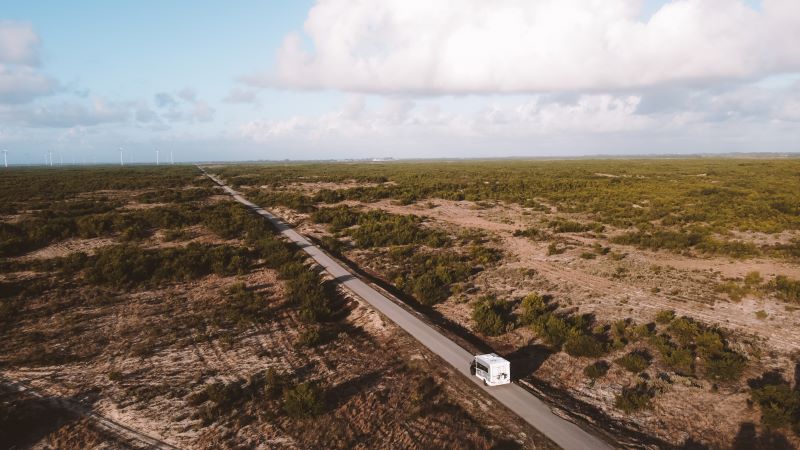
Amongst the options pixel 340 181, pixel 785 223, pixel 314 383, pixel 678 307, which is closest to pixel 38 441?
pixel 314 383

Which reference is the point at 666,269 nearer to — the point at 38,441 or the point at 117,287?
the point at 38,441

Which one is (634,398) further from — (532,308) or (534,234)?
(534,234)

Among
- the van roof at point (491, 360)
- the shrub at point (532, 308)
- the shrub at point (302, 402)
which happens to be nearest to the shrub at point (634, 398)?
the van roof at point (491, 360)

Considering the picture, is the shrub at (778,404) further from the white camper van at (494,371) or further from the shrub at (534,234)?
the shrub at (534,234)

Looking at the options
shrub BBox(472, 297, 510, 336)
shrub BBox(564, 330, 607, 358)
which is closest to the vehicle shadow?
shrub BBox(564, 330, 607, 358)

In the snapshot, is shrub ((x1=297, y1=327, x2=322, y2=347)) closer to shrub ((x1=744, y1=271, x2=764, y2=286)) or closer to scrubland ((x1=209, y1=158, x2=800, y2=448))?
scrubland ((x1=209, y1=158, x2=800, y2=448))
